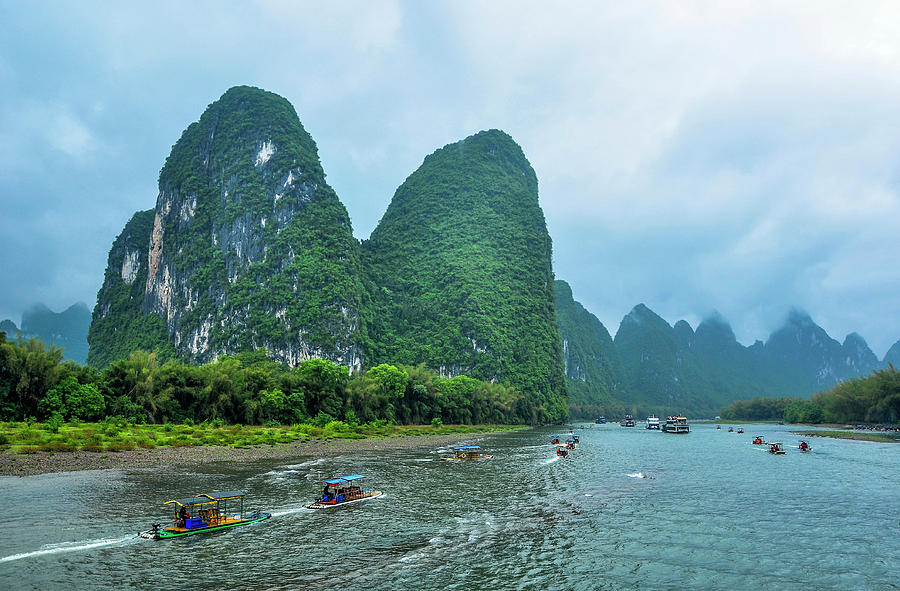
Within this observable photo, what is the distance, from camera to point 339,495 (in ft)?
90.4

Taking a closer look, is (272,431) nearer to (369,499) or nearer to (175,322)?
(369,499)

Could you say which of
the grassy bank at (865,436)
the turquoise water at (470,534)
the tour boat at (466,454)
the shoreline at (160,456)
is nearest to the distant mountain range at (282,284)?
the grassy bank at (865,436)

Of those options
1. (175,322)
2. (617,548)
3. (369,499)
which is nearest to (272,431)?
(369,499)

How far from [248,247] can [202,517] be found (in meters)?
120

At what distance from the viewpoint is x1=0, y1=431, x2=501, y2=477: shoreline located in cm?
3366

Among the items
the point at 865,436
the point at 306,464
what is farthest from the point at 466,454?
the point at 865,436

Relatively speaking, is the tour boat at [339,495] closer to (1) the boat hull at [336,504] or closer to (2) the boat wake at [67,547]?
(1) the boat hull at [336,504]

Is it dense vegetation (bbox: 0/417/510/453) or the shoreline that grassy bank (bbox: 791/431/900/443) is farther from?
dense vegetation (bbox: 0/417/510/453)

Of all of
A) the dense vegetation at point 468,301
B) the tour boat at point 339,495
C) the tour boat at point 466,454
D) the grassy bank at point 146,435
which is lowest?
the tour boat at point 466,454

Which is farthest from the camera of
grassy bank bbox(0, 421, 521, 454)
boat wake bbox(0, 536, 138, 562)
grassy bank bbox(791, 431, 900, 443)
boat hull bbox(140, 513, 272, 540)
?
grassy bank bbox(791, 431, 900, 443)

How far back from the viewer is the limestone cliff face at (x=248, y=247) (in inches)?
4781

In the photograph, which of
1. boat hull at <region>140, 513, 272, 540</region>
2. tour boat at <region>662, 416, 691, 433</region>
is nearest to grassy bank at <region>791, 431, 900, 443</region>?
tour boat at <region>662, 416, 691, 433</region>

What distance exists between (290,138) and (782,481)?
139m

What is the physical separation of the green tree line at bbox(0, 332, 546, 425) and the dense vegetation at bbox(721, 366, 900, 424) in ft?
236
